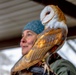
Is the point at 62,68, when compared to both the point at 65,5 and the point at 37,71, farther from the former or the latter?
the point at 65,5

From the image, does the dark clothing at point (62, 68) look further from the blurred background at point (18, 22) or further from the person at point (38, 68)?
the blurred background at point (18, 22)

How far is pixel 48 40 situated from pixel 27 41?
7cm

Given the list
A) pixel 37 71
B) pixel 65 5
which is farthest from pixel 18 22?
pixel 37 71

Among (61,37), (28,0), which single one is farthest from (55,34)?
(28,0)

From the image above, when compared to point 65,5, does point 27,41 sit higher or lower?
lower

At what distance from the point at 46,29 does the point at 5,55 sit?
2874mm

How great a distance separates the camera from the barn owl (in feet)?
2.87

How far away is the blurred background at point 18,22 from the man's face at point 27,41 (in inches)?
58.2

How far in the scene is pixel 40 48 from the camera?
88 centimetres

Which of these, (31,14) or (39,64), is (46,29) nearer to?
(39,64)

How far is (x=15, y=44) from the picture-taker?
362cm

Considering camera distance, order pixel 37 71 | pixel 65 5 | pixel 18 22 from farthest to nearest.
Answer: pixel 18 22 → pixel 65 5 → pixel 37 71

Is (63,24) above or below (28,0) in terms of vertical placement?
below

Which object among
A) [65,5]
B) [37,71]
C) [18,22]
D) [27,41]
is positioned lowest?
[37,71]
